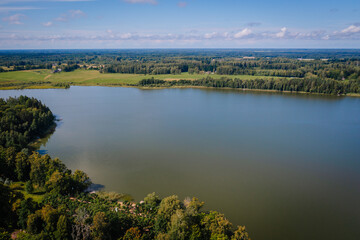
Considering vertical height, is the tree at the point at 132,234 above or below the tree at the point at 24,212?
below

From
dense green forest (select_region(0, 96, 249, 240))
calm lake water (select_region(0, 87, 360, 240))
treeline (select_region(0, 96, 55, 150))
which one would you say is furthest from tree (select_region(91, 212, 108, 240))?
treeline (select_region(0, 96, 55, 150))

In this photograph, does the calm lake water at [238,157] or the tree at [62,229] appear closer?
the tree at [62,229]

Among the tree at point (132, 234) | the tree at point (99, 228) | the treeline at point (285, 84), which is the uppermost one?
the treeline at point (285, 84)

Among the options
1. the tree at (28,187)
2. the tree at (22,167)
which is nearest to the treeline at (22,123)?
the tree at (22,167)

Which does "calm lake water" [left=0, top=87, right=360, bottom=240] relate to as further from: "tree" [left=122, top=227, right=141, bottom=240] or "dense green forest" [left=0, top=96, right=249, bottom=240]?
"tree" [left=122, top=227, right=141, bottom=240]

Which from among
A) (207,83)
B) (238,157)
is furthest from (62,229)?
(207,83)

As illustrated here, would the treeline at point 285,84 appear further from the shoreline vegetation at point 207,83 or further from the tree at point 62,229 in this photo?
the tree at point 62,229

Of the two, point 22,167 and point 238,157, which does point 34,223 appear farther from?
point 238,157
